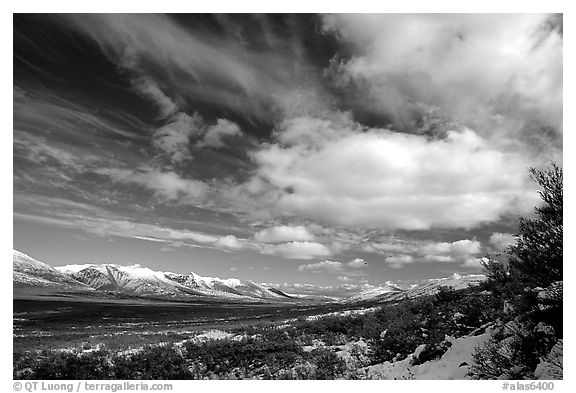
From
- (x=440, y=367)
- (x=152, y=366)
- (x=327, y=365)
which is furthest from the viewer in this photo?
(x=152, y=366)

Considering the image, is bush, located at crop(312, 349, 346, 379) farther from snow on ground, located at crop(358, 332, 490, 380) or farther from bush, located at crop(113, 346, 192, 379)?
bush, located at crop(113, 346, 192, 379)

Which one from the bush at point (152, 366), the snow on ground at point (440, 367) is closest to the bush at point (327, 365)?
the snow on ground at point (440, 367)

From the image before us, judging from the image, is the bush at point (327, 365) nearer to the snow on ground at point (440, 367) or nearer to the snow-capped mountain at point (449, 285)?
the snow on ground at point (440, 367)

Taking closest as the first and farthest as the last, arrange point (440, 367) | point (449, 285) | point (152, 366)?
point (440, 367) < point (152, 366) < point (449, 285)

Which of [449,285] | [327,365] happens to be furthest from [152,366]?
[449,285]

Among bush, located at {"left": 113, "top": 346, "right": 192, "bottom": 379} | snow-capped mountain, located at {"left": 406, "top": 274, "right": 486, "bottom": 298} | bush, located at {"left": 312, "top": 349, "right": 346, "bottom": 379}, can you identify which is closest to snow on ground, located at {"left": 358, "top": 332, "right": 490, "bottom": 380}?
bush, located at {"left": 312, "top": 349, "right": 346, "bottom": 379}

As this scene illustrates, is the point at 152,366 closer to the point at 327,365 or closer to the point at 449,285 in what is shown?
the point at 327,365

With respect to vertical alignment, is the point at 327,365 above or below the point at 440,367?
below
